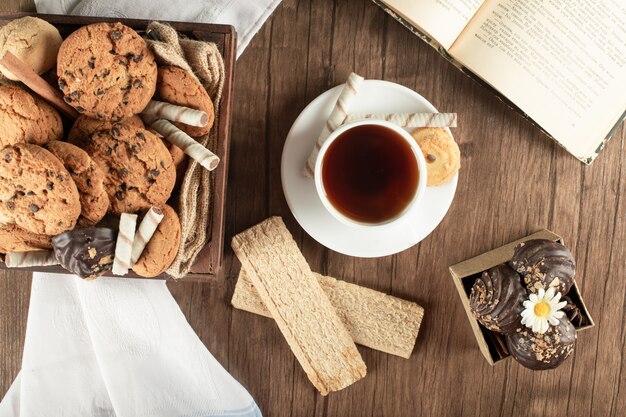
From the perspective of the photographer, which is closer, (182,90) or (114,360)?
(182,90)

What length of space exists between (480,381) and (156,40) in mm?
932

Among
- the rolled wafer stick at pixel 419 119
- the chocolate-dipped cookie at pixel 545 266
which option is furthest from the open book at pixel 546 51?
the chocolate-dipped cookie at pixel 545 266

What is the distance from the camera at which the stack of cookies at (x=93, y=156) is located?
0.79m

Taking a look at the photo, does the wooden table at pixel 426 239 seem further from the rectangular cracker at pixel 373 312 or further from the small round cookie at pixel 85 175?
the small round cookie at pixel 85 175

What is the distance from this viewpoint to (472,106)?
4.01 feet

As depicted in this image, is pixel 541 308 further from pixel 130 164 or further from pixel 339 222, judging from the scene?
pixel 130 164

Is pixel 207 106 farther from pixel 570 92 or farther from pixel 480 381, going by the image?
pixel 480 381

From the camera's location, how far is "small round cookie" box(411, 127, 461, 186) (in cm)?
110

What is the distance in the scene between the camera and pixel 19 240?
84cm

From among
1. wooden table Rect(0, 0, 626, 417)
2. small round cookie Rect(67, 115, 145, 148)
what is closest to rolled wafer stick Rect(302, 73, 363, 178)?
wooden table Rect(0, 0, 626, 417)

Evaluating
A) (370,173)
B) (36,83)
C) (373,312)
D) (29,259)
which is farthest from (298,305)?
(36,83)

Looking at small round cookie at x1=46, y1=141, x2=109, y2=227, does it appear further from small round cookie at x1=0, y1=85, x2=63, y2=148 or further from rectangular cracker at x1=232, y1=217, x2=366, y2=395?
Result: rectangular cracker at x1=232, y1=217, x2=366, y2=395

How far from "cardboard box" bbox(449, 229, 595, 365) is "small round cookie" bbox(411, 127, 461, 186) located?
0.20 metres

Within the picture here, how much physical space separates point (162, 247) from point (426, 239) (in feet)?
1.90
